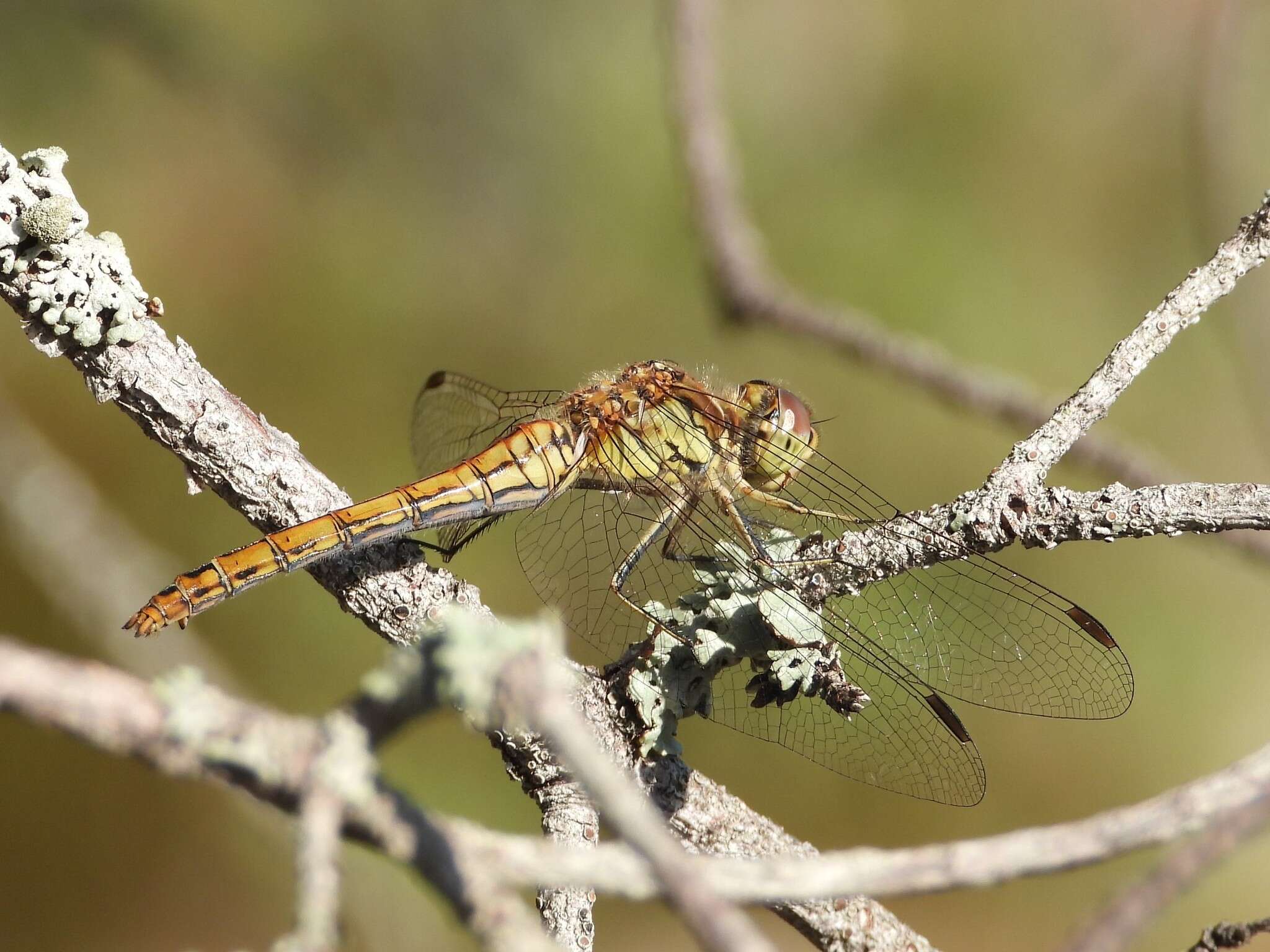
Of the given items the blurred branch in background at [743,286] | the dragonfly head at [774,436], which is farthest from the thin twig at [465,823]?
the dragonfly head at [774,436]

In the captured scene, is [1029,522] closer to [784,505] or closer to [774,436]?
[784,505]

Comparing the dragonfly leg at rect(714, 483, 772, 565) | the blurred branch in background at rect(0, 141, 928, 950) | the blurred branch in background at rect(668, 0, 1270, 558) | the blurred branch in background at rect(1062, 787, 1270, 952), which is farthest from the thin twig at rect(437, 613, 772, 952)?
the blurred branch in background at rect(668, 0, 1270, 558)

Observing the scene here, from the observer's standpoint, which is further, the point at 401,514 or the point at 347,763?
the point at 401,514

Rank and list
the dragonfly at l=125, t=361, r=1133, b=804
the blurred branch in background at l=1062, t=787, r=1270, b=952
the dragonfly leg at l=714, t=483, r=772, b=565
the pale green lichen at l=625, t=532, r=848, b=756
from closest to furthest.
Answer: the blurred branch in background at l=1062, t=787, r=1270, b=952 → the pale green lichen at l=625, t=532, r=848, b=756 → the dragonfly at l=125, t=361, r=1133, b=804 → the dragonfly leg at l=714, t=483, r=772, b=565

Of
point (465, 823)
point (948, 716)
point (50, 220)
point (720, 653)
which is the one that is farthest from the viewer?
point (948, 716)

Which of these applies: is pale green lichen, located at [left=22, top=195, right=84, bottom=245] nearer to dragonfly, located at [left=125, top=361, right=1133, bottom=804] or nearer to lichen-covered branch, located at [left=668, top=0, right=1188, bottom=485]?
dragonfly, located at [left=125, top=361, right=1133, bottom=804]

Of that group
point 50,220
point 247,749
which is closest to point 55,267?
point 50,220

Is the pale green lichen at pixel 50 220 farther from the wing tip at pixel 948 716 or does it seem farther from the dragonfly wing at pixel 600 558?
the wing tip at pixel 948 716
